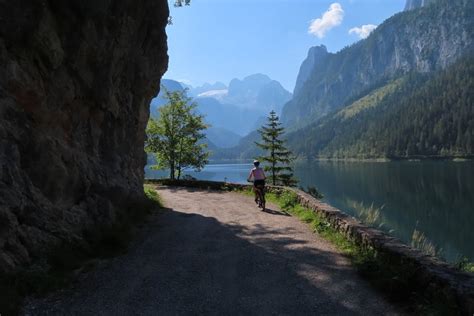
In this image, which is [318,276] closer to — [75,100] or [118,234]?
[118,234]

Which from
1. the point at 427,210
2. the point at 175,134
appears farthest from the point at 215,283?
the point at 427,210

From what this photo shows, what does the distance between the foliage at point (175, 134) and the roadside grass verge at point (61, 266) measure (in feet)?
90.8

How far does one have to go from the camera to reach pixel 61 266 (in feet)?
25.4

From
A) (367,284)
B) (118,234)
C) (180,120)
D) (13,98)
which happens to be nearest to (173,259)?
(118,234)

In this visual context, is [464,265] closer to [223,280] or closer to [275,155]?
[223,280]

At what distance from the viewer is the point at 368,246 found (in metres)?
8.98

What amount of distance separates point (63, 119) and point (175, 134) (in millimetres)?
29457

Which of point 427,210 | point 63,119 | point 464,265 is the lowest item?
point 427,210

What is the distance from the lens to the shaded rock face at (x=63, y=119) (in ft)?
25.3

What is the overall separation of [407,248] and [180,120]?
111ft

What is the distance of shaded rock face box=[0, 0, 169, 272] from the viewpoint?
304 inches

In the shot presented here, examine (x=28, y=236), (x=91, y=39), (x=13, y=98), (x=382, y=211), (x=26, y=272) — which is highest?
(x=91, y=39)

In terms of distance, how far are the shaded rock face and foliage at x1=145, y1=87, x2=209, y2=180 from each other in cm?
2366

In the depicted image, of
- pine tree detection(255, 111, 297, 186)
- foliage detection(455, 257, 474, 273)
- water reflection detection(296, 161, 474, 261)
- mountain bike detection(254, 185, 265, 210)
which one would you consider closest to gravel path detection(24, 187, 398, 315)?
foliage detection(455, 257, 474, 273)
